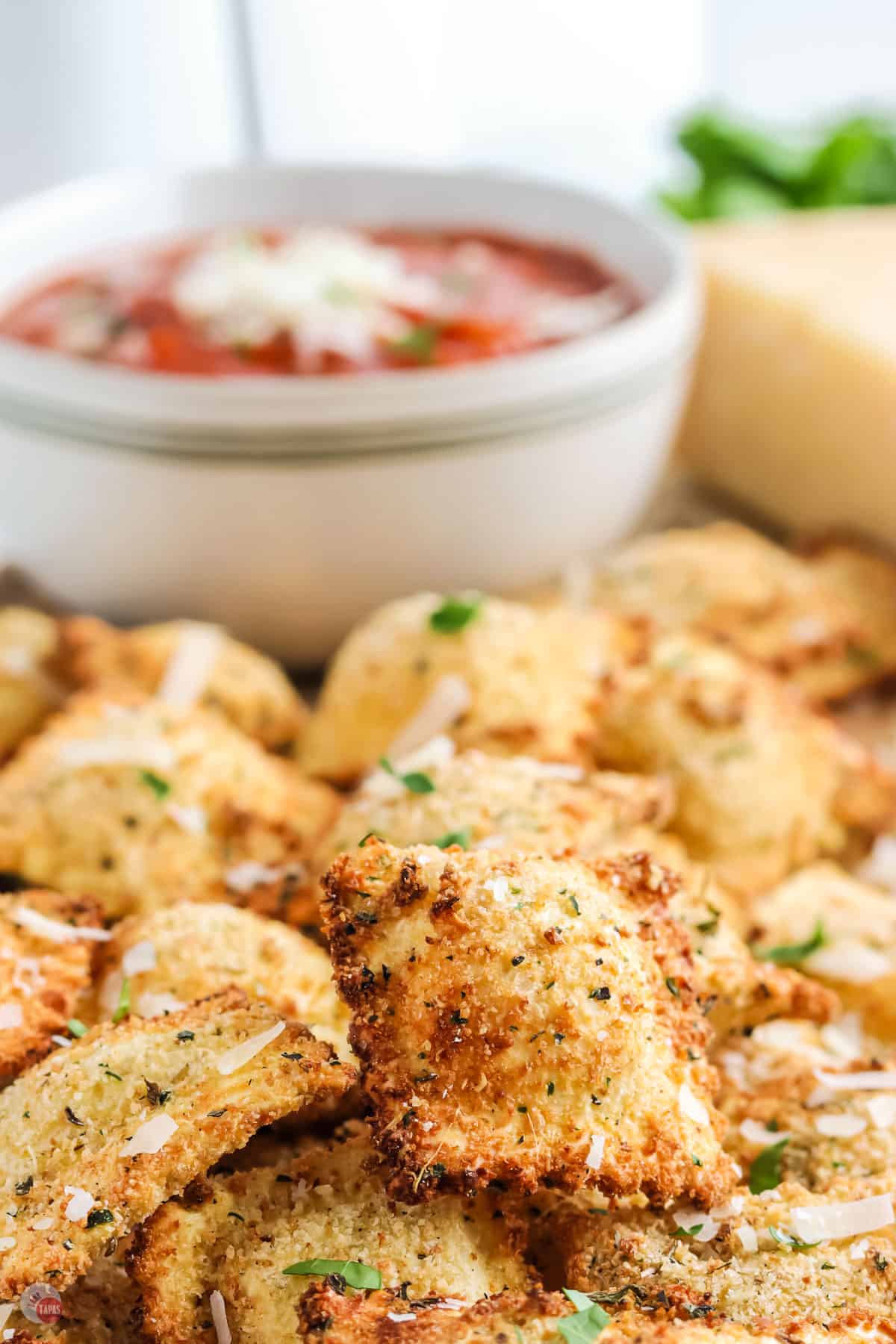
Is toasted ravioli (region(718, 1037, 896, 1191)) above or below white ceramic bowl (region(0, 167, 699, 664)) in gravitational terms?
below

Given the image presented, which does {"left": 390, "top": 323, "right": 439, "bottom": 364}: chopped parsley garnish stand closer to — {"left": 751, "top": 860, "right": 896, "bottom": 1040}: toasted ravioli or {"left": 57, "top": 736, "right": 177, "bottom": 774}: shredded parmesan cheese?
{"left": 57, "top": 736, "right": 177, "bottom": 774}: shredded parmesan cheese

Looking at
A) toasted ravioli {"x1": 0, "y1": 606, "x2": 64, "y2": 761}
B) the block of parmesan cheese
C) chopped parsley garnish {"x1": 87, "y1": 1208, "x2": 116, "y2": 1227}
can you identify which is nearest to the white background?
the block of parmesan cheese

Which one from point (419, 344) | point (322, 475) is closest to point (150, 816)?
point (322, 475)

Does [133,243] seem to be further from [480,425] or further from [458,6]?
[458,6]

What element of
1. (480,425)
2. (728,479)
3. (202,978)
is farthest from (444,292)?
(202,978)

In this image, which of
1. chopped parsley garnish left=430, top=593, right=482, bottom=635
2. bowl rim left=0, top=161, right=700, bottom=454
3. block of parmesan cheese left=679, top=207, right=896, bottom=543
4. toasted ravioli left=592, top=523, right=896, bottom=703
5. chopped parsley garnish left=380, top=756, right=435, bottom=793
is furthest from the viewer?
block of parmesan cheese left=679, top=207, right=896, bottom=543
